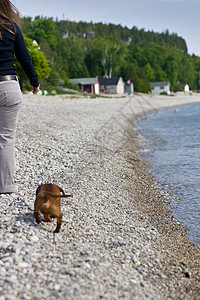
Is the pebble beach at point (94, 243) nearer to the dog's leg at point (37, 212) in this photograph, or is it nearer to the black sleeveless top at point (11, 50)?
the dog's leg at point (37, 212)

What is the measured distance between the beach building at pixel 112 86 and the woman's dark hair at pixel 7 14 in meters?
71.7

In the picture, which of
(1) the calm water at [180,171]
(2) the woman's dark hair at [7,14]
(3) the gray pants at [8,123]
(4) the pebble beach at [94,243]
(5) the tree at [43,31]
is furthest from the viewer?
(5) the tree at [43,31]

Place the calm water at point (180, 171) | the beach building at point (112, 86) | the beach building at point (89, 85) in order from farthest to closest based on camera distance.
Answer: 1. the beach building at point (112, 86)
2. the beach building at point (89, 85)
3. the calm water at point (180, 171)

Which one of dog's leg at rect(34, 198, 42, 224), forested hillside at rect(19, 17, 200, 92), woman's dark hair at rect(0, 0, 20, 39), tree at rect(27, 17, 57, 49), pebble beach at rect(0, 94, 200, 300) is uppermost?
tree at rect(27, 17, 57, 49)

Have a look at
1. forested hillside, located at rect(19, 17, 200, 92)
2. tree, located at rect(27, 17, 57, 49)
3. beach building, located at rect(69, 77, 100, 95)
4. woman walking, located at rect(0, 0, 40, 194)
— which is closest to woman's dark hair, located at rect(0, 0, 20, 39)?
woman walking, located at rect(0, 0, 40, 194)

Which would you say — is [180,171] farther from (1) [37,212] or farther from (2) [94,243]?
(1) [37,212]

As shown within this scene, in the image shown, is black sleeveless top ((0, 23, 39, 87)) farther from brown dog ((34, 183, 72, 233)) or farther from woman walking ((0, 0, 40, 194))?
brown dog ((34, 183, 72, 233))

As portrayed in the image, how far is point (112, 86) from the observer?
7662cm

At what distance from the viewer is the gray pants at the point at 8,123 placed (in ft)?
15.3

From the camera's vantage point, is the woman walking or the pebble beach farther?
the woman walking

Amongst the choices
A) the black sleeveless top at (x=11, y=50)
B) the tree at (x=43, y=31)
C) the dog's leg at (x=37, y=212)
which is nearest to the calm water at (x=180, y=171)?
the dog's leg at (x=37, y=212)

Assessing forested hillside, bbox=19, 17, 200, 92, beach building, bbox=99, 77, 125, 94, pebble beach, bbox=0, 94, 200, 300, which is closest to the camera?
pebble beach, bbox=0, 94, 200, 300

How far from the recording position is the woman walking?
14.4 ft

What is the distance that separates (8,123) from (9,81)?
61 cm
